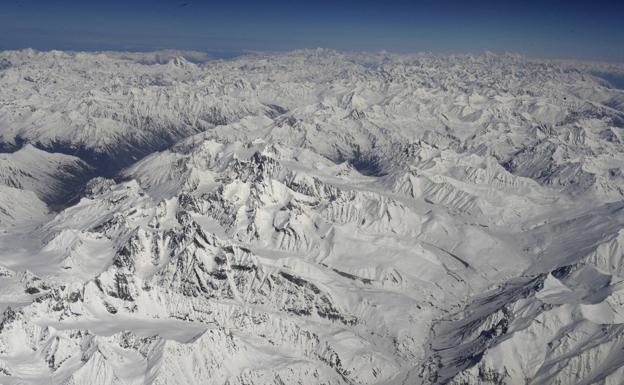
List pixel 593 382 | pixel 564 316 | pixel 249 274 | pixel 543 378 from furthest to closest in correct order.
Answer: pixel 249 274
pixel 564 316
pixel 543 378
pixel 593 382

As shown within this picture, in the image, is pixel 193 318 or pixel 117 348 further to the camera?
pixel 193 318

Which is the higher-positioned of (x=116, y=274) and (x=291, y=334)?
(x=116, y=274)

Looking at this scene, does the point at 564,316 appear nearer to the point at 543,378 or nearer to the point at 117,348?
the point at 543,378

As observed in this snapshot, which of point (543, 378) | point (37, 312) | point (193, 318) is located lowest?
point (543, 378)

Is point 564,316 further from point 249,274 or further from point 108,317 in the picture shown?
point 108,317

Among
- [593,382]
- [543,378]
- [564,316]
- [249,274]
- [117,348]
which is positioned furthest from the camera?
[249,274]

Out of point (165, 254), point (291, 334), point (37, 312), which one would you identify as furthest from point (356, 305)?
point (37, 312)

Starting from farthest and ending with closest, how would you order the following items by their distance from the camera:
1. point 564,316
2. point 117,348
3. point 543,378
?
point 564,316 < point 543,378 < point 117,348

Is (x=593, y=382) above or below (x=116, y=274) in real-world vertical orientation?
below

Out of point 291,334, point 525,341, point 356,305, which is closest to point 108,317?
point 291,334
